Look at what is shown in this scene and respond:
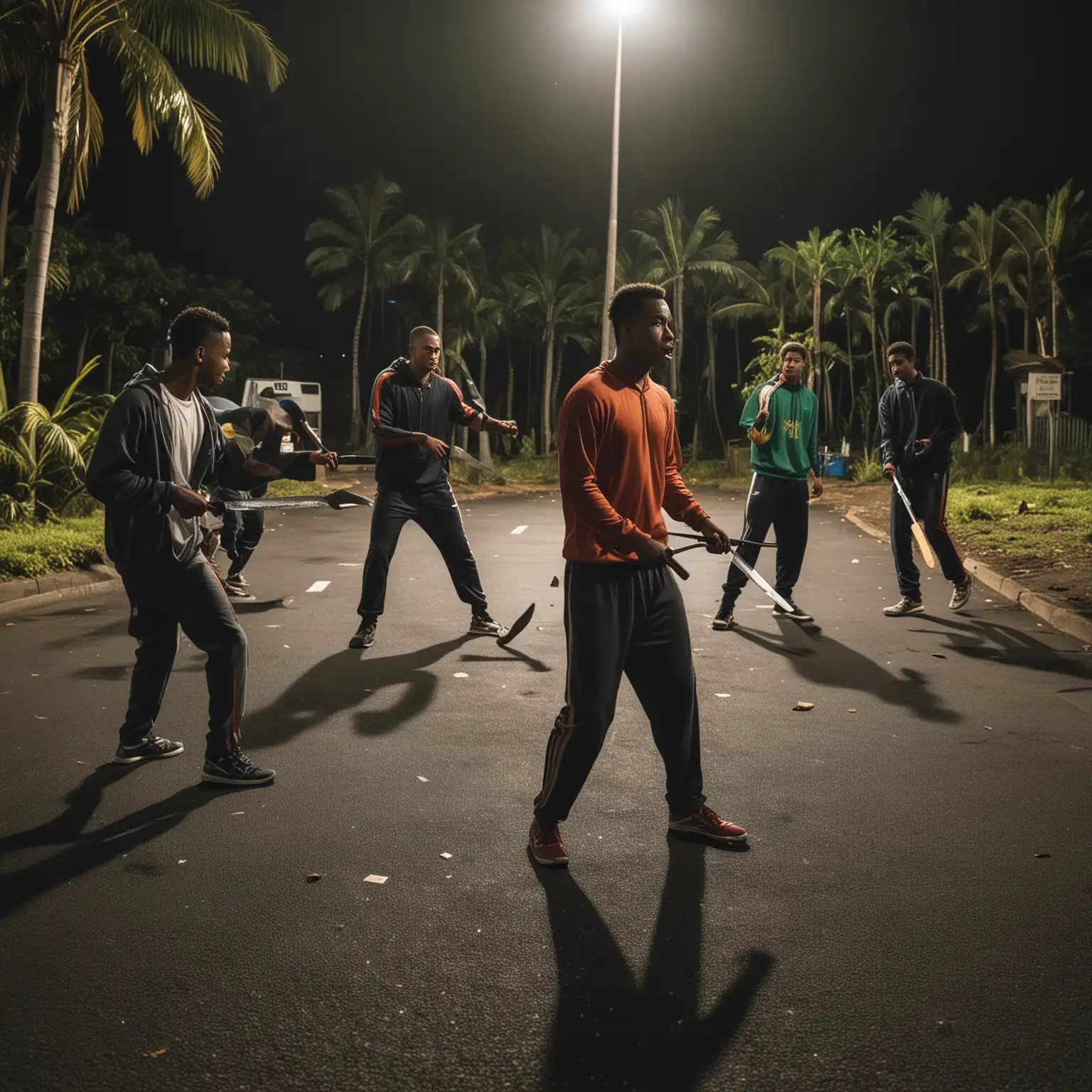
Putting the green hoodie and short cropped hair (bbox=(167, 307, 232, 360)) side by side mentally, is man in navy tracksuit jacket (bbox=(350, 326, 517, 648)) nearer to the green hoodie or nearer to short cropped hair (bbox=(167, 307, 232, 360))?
the green hoodie

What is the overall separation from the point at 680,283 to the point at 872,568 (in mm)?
48867

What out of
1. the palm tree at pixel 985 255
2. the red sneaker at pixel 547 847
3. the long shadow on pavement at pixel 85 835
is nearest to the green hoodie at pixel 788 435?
the long shadow on pavement at pixel 85 835

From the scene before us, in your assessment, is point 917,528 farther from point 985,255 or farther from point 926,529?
point 985,255

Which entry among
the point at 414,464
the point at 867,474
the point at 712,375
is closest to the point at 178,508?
the point at 414,464

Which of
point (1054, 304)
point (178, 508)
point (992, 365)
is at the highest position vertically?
point (1054, 304)

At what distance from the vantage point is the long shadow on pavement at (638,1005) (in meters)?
2.90

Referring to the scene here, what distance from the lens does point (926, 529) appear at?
10.2 m

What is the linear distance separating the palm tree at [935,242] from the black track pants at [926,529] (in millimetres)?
48781

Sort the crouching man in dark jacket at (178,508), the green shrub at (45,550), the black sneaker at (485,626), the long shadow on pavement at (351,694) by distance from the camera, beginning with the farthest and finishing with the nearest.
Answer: the green shrub at (45,550) → the black sneaker at (485,626) → the long shadow on pavement at (351,694) → the crouching man in dark jacket at (178,508)

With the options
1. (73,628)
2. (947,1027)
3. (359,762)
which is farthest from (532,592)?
(947,1027)

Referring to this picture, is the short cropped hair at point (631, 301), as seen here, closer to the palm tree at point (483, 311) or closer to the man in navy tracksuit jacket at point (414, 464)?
the man in navy tracksuit jacket at point (414, 464)

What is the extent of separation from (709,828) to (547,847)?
0.61m

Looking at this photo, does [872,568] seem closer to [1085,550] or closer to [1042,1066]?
[1085,550]

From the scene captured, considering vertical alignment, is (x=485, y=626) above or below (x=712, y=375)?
below
